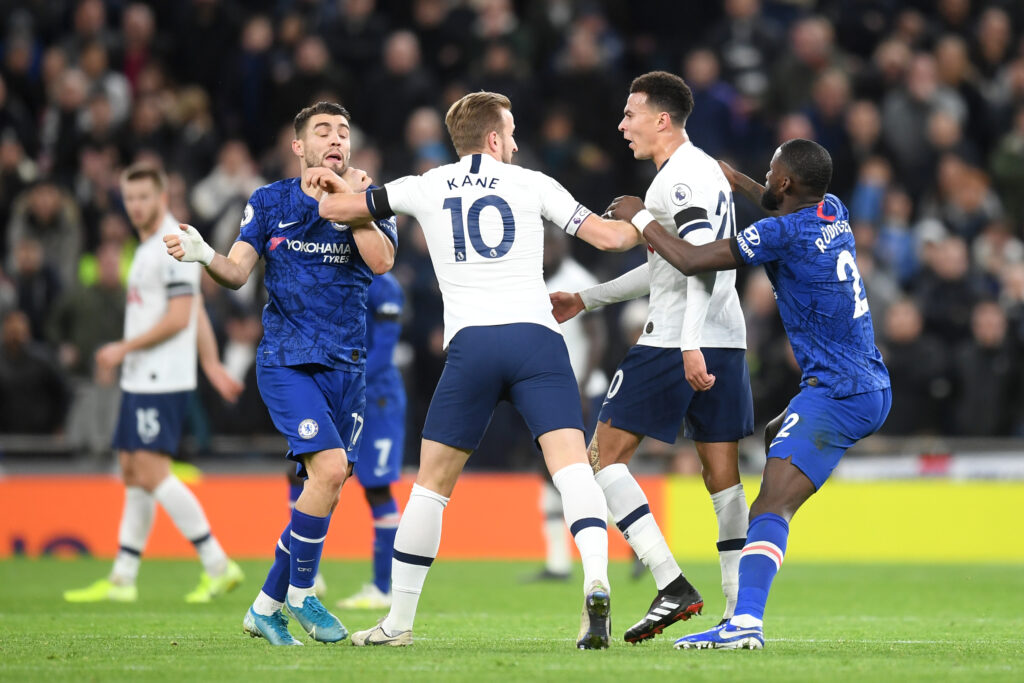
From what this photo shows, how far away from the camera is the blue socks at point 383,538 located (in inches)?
413

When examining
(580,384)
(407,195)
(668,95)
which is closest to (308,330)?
(407,195)

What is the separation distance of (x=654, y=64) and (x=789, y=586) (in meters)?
9.36

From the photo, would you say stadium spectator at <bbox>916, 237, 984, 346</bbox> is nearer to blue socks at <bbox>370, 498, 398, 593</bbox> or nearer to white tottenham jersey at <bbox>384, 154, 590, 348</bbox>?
blue socks at <bbox>370, 498, 398, 593</bbox>

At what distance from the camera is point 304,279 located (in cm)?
785

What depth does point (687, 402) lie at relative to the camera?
26.2 feet

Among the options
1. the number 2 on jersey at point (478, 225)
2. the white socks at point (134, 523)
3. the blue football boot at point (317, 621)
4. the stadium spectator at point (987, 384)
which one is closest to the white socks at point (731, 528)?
the number 2 on jersey at point (478, 225)

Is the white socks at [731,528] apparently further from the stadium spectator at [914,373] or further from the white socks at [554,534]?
the stadium spectator at [914,373]

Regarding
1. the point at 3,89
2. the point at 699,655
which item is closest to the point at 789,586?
the point at 699,655

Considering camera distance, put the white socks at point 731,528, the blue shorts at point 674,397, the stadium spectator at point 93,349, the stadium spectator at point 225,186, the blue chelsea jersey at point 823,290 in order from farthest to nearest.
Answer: the stadium spectator at point 225,186, the stadium spectator at point 93,349, the white socks at point 731,528, the blue shorts at point 674,397, the blue chelsea jersey at point 823,290

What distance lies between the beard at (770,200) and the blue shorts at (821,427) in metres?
0.97

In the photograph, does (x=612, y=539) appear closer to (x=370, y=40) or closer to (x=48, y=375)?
(x=48, y=375)

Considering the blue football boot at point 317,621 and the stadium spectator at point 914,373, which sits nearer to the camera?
the blue football boot at point 317,621

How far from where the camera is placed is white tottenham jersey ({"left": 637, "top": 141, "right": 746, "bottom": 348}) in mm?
7734

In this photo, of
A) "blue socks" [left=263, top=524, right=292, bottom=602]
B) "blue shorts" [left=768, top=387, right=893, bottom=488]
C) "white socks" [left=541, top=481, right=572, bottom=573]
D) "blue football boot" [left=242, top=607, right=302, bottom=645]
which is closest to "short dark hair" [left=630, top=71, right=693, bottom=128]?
"blue shorts" [left=768, top=387, right=893, bottom=488]
